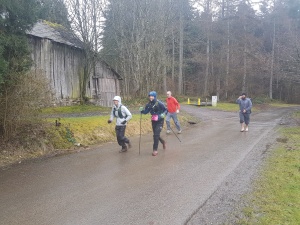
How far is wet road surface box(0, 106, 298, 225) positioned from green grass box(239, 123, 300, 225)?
2.88 feet

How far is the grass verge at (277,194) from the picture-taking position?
4.89 meters

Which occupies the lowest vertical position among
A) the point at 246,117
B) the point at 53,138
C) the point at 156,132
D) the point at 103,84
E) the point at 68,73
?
the point at 53,138

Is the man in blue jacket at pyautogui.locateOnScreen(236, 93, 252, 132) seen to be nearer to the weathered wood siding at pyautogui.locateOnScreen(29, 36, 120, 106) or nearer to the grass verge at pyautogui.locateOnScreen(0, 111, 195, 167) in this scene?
the grass verge at pyautogui.locateOnScreen(0, 111, 195, 167)

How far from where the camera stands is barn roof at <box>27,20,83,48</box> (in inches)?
838

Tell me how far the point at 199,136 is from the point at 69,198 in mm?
9033

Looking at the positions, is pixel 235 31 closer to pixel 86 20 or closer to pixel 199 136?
pixel 86 20

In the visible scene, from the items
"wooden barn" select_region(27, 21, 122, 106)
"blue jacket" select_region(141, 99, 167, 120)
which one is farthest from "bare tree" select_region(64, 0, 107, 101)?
"blue jacket" select_region(141, 99, 167, 120)

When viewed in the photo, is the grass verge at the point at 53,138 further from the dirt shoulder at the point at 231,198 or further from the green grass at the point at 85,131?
the dirt shoulder at the point at 231,198

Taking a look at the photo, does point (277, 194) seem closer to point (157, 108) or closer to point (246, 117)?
point (157, 108)

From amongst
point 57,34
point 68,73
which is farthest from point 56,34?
point 68,73

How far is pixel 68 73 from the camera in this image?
75.3 ft

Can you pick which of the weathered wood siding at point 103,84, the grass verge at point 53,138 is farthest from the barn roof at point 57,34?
the grass verge at point 53,138

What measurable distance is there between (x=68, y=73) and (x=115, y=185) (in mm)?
17740

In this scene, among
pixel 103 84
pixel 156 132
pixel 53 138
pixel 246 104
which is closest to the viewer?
pixel 156 132
